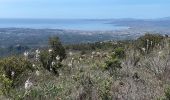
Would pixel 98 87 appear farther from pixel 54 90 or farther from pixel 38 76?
pixel 38 76

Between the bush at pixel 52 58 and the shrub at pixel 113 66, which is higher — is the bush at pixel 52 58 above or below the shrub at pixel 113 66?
below

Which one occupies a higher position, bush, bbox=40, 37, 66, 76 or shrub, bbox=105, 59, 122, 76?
shrub, bbox=105, 59, 122, 76

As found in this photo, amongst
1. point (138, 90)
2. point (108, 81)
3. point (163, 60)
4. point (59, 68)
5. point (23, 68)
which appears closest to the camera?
point (138, 90)

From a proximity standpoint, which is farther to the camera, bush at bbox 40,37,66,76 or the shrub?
bush at bbox 40,37,66,76

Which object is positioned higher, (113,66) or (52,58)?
(113,66)

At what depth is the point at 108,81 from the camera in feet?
21.8

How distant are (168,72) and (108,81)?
1.12 m

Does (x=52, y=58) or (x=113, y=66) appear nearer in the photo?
(x=113, y=66)

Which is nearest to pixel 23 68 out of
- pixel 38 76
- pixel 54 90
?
pixel 38 76

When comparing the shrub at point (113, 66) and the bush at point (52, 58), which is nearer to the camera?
the shrub at point (113, 66)

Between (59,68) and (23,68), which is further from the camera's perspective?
(59,68)

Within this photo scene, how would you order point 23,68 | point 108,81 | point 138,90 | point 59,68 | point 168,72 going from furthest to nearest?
point 59,68, point 23,68, point 168,72, point 108,81, point 138,90

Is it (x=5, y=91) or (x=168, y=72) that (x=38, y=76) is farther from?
(x=168, y=72)

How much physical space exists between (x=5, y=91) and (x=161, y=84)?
2352mm
